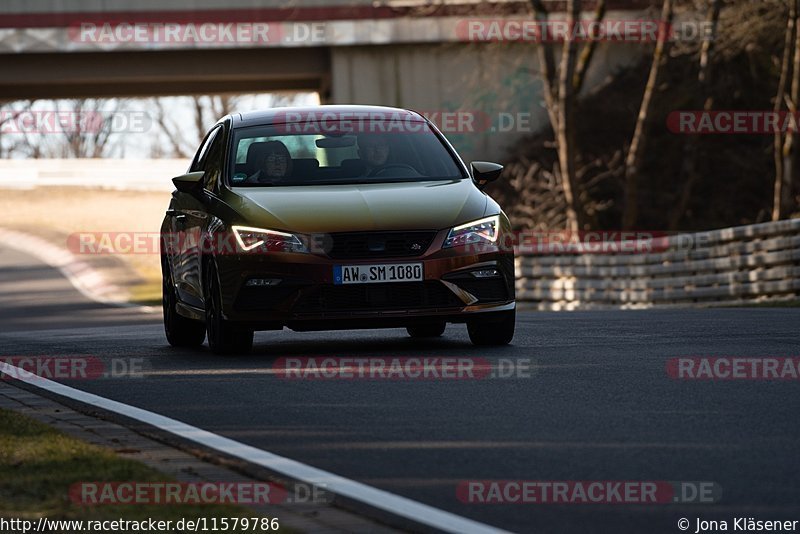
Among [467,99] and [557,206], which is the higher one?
[467,99]

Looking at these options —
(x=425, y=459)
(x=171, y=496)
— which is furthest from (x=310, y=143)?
(x=171, y=496)

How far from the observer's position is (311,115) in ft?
42.3

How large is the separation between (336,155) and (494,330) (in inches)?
69.2

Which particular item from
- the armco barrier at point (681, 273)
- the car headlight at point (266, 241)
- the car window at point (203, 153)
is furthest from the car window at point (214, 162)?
the armco barrier at point (681, 273)

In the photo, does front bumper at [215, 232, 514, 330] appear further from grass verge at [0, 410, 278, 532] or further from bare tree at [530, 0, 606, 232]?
bare tree at [530, 0, 606, 232]

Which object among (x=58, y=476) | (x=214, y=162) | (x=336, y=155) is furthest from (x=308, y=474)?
(x=214, y=162)

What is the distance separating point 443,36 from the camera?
148 ft

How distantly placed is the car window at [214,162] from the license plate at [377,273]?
5.02 feet

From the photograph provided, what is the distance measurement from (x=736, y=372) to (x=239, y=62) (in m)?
35.7

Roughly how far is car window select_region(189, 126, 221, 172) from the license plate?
265 centimetres

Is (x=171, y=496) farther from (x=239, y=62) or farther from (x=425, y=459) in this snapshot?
(x=239, y=62)

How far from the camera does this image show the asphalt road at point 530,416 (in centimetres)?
622

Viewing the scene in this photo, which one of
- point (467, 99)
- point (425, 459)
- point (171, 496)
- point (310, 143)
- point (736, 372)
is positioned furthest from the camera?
point (467, 99)

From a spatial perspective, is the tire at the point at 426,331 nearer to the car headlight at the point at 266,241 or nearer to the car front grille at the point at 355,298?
the car front grille at the point at 355,298
